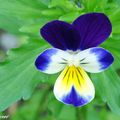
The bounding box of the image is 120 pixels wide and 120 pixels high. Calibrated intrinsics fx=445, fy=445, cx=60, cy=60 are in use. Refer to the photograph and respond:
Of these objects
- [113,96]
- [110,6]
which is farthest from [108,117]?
[110,6]

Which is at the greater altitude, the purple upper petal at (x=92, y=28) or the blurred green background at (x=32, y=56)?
the purple upper petal at (x=92, y=28)

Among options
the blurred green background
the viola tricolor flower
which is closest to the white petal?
the viola tricolor flower

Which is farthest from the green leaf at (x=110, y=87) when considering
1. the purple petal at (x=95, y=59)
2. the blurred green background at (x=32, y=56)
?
the purple petal at (x=95, y=59)

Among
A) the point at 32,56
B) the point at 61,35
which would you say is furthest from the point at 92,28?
the point at 32,56

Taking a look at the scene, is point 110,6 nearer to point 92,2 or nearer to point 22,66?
point 92,2

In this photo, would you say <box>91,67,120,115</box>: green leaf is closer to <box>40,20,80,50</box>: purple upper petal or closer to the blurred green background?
the blurred green background

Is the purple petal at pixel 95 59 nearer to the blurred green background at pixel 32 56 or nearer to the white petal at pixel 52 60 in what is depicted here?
the white petal at pixel 52 60

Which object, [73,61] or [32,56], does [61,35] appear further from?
[32,56]

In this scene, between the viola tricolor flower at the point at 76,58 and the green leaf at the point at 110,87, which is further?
the green leaf at the point at 110,87
